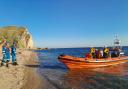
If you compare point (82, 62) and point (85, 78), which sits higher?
point (82, 62)

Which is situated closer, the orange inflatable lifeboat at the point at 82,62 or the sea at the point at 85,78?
the sea at the point at 85,78

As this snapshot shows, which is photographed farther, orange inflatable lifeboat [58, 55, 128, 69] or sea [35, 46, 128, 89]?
orange inflatable lifeboat [58, 55, 128, 69]

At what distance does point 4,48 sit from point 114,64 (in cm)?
1369

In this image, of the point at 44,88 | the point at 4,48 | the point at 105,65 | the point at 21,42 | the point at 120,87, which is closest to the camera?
the point at 44,88

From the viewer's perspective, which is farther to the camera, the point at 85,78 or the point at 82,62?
the point at 82,62

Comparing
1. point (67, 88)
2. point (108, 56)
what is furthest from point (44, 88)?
point (108, 56)

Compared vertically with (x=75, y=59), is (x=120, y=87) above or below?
below

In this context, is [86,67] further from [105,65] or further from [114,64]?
[114,64]

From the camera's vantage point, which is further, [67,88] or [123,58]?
[123,58]

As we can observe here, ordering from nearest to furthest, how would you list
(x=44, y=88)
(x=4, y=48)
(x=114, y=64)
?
(x=44, y=88)
(x=4, y=48)
(x=114, y=64)

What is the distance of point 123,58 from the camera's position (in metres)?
25.8

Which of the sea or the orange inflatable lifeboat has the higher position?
the orange inflatable lifeboat

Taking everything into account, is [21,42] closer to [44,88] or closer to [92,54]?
[92,54]

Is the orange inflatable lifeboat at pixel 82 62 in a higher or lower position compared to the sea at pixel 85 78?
higher
